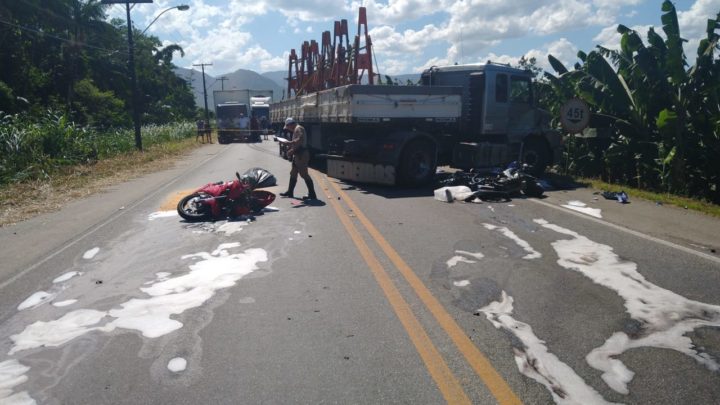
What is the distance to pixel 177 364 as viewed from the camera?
3.78 metres

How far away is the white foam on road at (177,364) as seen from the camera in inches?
146

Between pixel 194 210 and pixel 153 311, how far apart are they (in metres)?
4.67

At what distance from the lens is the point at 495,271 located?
5891mm

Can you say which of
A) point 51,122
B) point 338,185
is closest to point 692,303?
point 338,185

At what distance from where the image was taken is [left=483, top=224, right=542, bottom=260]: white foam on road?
6.57 metres

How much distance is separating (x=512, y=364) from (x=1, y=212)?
10.6m

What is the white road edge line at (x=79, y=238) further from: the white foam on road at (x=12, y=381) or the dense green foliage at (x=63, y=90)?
the dense green foliage at (x=63, y=90)

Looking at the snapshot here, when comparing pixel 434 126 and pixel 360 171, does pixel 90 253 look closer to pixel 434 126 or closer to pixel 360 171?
pixel 360 171

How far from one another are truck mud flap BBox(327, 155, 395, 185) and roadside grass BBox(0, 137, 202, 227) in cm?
600

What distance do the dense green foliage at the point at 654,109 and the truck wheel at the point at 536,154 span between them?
1263 mm

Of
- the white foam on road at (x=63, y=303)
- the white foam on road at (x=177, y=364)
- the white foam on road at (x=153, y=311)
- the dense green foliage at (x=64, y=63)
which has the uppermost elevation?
the dense green foliage at (x=64, y=63)

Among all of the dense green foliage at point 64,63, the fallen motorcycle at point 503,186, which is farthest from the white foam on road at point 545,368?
the dense green foliage at point 64,63

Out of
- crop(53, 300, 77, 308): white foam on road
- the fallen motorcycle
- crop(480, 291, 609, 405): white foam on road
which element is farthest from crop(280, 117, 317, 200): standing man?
crop(480, 291, 609, 405): white foam on road

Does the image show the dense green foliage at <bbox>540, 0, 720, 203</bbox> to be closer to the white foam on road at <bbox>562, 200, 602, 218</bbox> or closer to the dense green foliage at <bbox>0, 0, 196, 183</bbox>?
the white foam on road at <bbox>562, 200, 602, 218</bbox>
